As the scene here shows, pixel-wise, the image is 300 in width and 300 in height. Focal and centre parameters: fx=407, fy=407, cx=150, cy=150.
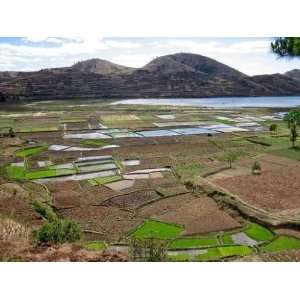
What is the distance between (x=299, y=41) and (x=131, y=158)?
11.2m

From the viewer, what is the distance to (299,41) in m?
11.4

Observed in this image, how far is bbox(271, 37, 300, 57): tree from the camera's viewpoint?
11610 mm

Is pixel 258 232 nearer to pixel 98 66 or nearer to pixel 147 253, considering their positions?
pixel 147 253

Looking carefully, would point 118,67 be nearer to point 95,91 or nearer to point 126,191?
point 95,91

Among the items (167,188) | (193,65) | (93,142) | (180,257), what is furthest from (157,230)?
(193,65)

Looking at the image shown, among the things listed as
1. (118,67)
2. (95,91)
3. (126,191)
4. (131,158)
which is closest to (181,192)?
(126,191)

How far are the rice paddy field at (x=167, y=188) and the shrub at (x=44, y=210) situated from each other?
16cm

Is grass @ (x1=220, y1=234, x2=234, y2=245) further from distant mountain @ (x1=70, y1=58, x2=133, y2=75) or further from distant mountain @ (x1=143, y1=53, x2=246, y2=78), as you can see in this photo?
distant mountain @ (x1=70, y1=58, x2=133, y2=75)

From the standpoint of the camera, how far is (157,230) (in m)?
12.0

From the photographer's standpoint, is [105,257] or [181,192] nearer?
[105,257]

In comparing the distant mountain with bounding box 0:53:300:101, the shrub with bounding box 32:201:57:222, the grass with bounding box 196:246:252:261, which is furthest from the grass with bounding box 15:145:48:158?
the distant mountain with bounding box 0:53:300:101

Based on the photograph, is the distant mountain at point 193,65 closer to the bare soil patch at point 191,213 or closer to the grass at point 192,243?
the bare soil patch at point 191,213

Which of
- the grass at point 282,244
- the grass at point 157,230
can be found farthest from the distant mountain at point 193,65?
the grass at point 282,244

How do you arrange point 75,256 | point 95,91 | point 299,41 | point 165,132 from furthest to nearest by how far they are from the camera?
point 95,91 < point 165,132 < point 299,41 < point 75,256
